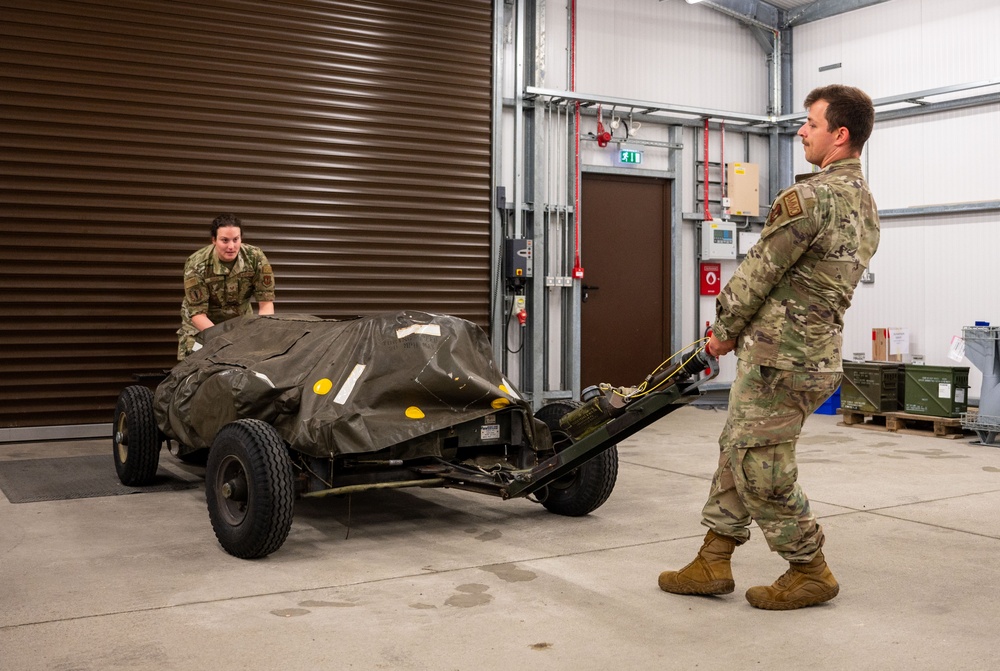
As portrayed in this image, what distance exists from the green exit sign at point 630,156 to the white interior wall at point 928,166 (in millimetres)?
2696

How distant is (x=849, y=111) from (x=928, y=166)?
797 centimetres

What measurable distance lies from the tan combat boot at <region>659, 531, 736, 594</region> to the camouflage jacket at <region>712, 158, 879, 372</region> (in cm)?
75

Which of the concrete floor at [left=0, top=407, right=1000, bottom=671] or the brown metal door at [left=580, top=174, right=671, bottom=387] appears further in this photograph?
the brown metal door at [left=580, top=174, right=671, bottom=387]

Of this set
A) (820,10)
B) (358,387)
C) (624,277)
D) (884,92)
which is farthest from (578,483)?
(820,10)

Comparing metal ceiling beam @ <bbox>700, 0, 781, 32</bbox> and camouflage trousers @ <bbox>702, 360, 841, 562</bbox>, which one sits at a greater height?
metal ceiling beam @ <bbox>700, 0, 781, 32</bbox>

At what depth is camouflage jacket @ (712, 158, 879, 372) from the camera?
11.2ft

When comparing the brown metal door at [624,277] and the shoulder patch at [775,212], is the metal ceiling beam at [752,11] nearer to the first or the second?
the brown metal door at [624,277]

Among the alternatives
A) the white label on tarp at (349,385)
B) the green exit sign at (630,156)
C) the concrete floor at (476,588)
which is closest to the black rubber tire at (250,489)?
the concrete floor at (476,588)

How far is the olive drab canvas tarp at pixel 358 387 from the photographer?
4.48 m

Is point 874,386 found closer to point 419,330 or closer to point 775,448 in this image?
point 419,330

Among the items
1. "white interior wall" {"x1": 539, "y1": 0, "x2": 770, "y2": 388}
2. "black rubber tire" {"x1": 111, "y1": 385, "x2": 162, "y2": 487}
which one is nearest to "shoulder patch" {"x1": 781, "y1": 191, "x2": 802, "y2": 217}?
"black rubber tire" {"x1": 111, "y1": 385, "x2": 162, "y2": 487}

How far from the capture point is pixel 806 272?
3473 mm

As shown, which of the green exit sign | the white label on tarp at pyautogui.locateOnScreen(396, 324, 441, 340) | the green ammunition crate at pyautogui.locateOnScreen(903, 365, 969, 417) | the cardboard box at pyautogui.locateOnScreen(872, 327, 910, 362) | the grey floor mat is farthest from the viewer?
the green exit sign

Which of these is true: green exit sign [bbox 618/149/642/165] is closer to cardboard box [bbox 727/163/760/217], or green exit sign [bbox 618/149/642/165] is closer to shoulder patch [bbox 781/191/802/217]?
cardboard box [bbox 727/163/760/217]
